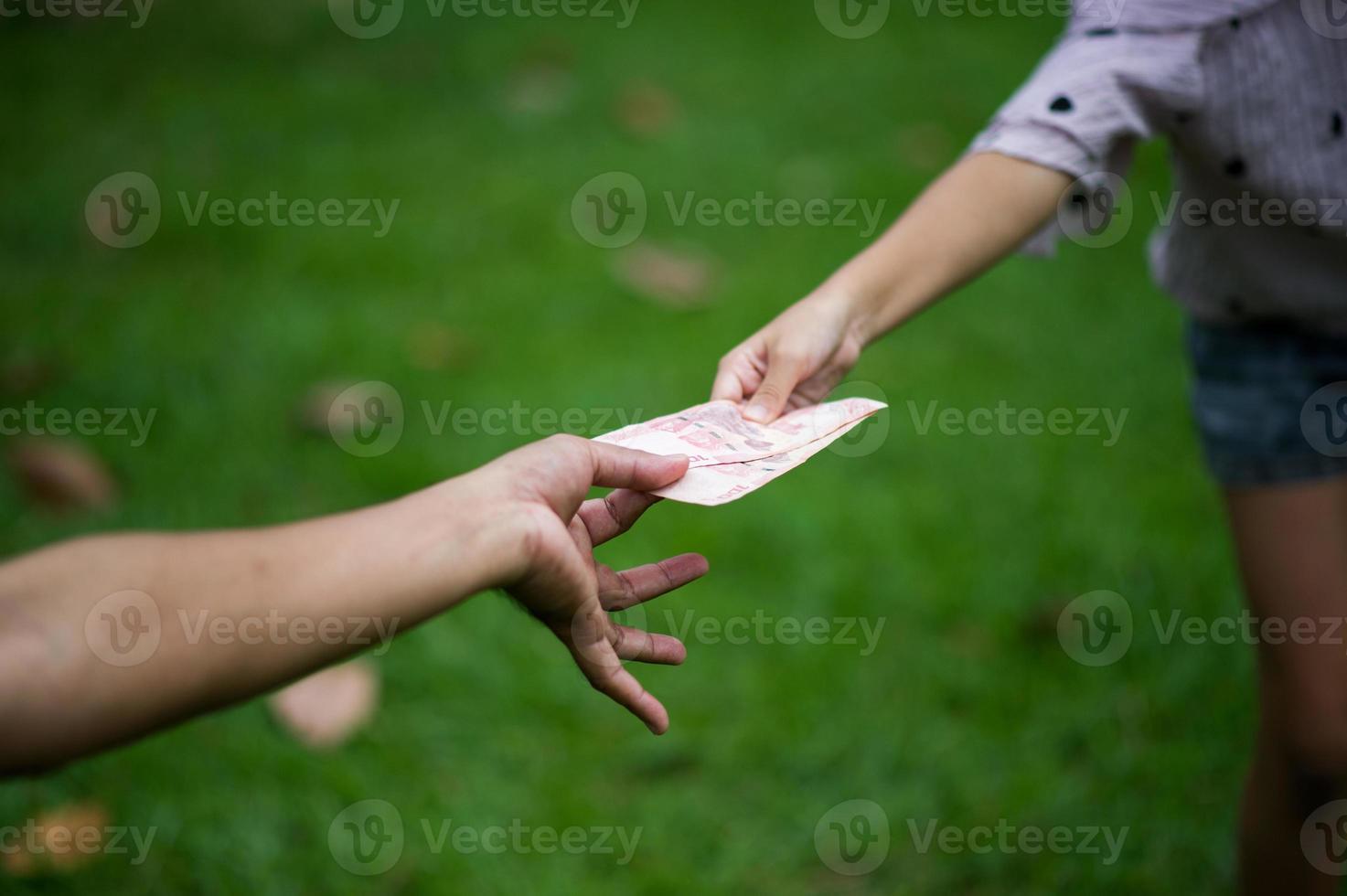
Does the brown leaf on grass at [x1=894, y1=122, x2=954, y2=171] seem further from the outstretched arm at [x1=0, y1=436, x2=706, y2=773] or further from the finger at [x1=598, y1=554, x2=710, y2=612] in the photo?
the outstretched arm at [x1=0, y1=436, x2=706, y2=773]

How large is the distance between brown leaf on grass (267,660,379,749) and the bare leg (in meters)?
1.48

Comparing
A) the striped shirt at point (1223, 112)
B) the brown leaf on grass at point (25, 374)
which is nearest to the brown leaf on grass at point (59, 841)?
the brown leaf on grass at point (25, 374)

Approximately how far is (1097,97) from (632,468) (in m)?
0.69

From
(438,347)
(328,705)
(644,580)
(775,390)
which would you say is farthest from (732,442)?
(438,347)

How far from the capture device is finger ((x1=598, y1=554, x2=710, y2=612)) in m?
1.12

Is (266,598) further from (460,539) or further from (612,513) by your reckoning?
(612,513)

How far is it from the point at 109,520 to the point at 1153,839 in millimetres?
2134

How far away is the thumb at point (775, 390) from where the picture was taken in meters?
1.31

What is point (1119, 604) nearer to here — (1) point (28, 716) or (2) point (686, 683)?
(2) point (686, 683)

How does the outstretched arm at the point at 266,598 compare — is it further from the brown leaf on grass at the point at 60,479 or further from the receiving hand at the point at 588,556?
the brown leaf on grass at the point at 60,479

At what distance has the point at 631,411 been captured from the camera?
258cm

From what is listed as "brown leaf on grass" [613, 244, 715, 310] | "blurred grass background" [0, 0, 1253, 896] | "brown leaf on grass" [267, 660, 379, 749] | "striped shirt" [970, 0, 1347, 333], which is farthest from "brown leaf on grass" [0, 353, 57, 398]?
"striped shirt" [970, 0, 1347, 333]

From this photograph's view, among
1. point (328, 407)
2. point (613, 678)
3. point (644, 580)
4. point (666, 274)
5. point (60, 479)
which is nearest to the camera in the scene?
point (613, 678)

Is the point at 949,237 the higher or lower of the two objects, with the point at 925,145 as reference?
lower
